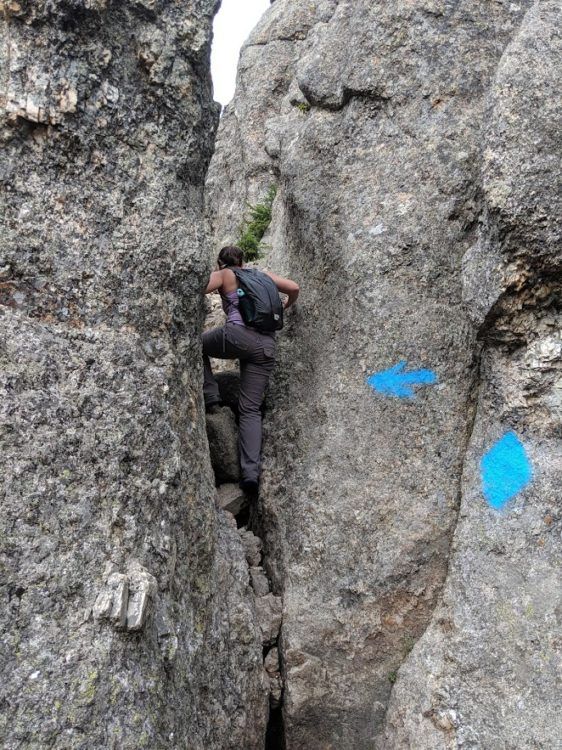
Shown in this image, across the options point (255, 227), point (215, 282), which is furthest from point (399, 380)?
point (255, 227)

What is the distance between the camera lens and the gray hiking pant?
9.48 metres

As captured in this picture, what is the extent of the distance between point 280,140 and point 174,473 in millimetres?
6818

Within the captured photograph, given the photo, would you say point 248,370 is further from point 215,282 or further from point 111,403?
point 111,403

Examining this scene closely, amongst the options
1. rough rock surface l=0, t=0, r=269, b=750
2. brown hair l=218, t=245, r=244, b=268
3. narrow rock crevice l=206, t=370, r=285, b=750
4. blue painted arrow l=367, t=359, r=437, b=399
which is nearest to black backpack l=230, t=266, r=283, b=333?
brown hair l=218, t=245, r=244, b=268

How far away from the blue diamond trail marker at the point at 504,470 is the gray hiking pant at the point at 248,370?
9.89 feet

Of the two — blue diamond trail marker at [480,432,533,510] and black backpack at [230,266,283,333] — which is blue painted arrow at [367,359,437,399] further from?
black backpack at [230,266,283,333]

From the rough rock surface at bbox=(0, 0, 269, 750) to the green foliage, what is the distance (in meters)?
3.92

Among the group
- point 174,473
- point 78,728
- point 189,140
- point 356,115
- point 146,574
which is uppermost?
point 356,115

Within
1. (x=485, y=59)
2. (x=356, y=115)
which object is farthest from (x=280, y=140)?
(x=485, y=59)

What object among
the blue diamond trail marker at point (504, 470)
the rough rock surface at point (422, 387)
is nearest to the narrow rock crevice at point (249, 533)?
the rough rock surface at point (422, 387)

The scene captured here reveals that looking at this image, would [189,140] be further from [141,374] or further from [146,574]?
[146,574]

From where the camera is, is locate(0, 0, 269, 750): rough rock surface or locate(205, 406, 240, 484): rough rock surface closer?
locate(0, 0, 269, 750): rough rock surface

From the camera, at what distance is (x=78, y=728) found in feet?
18.1

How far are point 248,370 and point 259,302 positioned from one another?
37.7 inches
